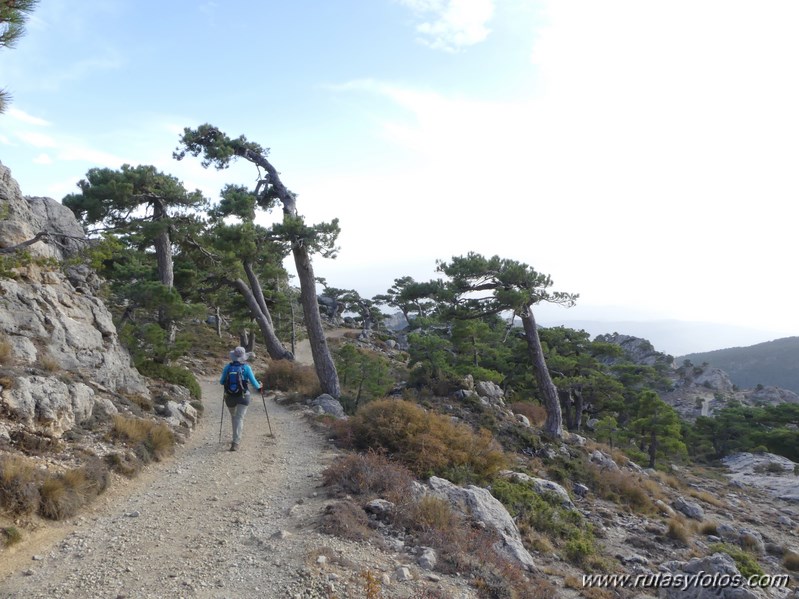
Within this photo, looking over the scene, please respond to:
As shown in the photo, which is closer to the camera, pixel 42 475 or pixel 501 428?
pixel 42 475

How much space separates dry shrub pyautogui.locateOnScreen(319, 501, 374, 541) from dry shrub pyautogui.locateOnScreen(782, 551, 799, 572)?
11776mm

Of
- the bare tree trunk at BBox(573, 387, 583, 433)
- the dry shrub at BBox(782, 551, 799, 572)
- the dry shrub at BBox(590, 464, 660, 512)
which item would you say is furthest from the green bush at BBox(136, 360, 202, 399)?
the bare tree trunk at BBox(573, 387, 583, 433)

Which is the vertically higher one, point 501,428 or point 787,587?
point 501,428

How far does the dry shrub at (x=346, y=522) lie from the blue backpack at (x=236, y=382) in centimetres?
370

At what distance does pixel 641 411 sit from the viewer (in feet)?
74.5

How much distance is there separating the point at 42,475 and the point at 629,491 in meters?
13.8

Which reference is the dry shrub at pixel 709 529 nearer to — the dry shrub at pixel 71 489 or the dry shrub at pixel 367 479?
the dry shrub at pixel 367 479

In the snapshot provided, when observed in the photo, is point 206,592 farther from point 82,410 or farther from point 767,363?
point 767,363

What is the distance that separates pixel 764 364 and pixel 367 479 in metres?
140

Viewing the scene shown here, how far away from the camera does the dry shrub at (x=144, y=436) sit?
783 centimetres

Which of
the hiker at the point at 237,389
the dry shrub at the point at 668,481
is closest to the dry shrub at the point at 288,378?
the hiker at the point at 237,389

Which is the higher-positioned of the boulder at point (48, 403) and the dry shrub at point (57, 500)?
the boulder at point (48, 403)

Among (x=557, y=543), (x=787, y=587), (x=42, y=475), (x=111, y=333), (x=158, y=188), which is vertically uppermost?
(x=158, y=188)

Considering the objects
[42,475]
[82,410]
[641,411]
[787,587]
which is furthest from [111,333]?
[641,411]
